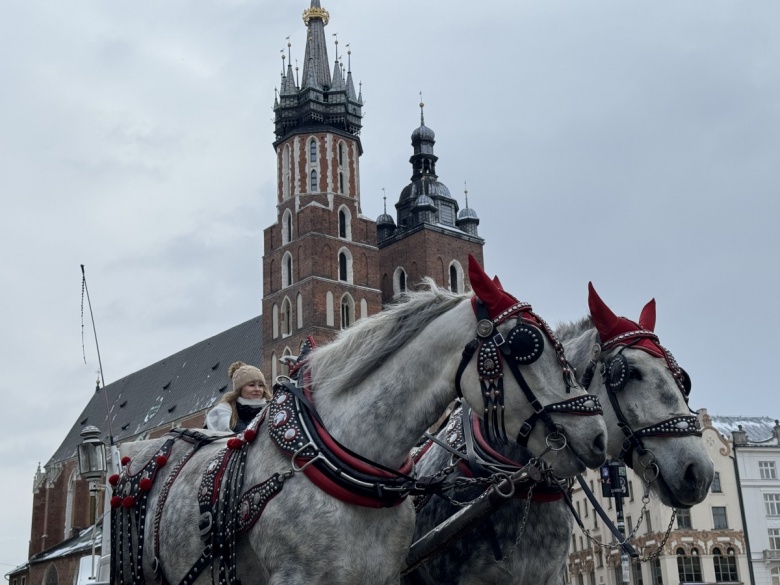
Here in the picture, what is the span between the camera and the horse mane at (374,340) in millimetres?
5074

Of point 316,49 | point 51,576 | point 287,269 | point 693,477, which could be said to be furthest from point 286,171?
point 693,477

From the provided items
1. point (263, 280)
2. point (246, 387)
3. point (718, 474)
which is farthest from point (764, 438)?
point (246, 387)

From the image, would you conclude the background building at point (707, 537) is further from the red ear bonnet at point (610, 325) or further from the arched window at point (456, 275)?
the red ear bonnet at point (610, 325)

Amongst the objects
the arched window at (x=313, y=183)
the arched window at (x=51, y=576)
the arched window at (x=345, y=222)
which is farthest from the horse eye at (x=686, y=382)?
the arched window at (x=51, y=576)

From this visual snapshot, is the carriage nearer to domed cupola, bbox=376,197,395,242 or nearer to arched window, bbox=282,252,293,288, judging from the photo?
arched window, bbox=282,252,293,288

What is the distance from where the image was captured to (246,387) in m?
6.42

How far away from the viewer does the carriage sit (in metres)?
4.66

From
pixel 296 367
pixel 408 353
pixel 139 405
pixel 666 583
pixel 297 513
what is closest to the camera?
pixel 297 513

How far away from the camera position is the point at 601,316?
6.46 meters

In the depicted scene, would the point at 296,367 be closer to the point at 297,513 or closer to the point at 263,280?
the point at 297,513

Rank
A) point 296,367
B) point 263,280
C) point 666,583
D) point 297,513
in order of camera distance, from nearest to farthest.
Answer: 1. point 297,513
2. point 296,367
3. point 666,583
4. point 263,280

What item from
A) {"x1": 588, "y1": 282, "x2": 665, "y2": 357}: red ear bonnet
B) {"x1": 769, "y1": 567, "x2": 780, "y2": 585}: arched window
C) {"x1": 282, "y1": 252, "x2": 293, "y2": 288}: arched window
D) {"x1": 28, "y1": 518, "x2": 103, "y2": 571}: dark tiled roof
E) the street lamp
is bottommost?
{"x1": 588, "y1": 282, "x2": 665, "y2": 357}: red ear bonnet

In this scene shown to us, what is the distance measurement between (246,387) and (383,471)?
1852 mm

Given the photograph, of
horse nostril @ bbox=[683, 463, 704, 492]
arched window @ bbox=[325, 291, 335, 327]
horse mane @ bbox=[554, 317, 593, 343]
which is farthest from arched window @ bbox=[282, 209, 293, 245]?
horse nostril @ bbox=[683, 463, 704, 492]
